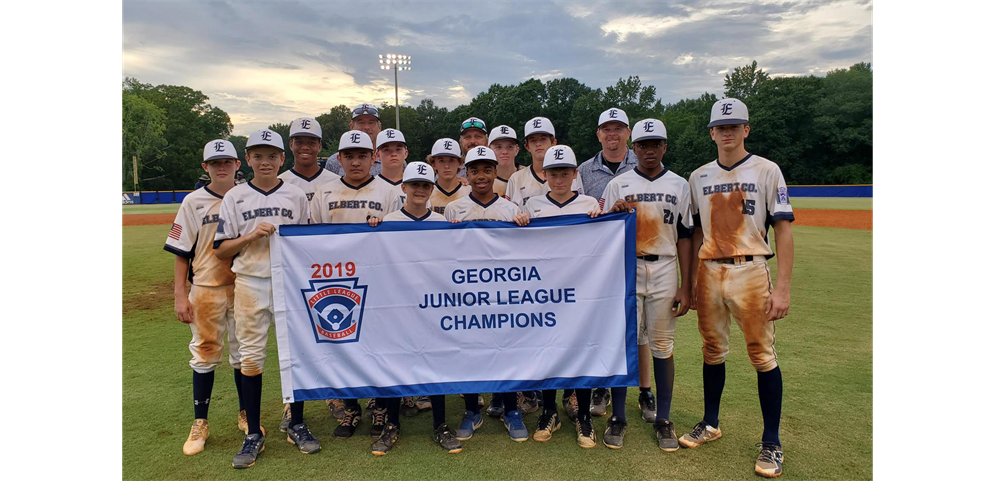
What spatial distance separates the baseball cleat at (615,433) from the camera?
4379 millimetres

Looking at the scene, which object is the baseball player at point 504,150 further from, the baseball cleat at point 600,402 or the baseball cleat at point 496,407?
the baseball cleat at point 600,402

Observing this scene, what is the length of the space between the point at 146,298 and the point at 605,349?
31.9 feet

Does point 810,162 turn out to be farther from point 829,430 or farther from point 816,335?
point 829,430

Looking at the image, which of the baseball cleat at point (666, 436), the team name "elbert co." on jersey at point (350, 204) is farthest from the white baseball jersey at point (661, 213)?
the team name "elbert co." on jersey at point (350, 204)

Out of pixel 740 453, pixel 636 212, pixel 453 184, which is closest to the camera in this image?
pixel 740 453

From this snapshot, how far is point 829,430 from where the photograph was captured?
4.60 m

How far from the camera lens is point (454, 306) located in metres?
4.46

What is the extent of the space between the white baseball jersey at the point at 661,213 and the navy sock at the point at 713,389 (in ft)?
3.34

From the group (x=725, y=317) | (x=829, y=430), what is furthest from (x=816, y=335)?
(x=725, y=317)

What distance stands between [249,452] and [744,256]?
4.18 m

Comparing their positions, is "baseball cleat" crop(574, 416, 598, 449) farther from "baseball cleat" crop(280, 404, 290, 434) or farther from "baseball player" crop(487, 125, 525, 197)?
"baseball player" crop(487, 125, 525, 197)

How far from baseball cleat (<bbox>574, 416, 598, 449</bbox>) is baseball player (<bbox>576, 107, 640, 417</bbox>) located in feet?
1.87

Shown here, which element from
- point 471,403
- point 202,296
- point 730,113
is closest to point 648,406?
point 471,403

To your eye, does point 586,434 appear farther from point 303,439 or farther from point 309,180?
point 309,180
